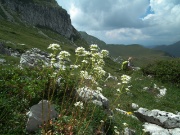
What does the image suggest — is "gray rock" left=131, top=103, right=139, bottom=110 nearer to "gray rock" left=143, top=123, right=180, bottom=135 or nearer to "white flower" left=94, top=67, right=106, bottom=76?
"gray rock" left=143, top=123, right=180, bottom=135

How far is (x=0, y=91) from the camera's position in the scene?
1039 centimetres

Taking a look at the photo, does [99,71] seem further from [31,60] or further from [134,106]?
[31,60]

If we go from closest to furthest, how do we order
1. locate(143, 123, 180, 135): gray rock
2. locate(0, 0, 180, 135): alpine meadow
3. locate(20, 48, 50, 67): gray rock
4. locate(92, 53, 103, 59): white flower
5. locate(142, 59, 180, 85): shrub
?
1. locate(92, 53, 103, 59): white flower
2. locate(0, 0, 180, 135): alpine meadow
3. locate(143, 123, 180, 135): gray rock
4. locate(20, 48, 50, 67): gray rock
5. locate(142, 59, 180, 85): shrub

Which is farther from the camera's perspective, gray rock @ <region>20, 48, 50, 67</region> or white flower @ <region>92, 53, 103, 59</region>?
gray rock @ <region>20, 48, 50, 67</region>

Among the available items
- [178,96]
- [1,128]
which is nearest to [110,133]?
[1,128]

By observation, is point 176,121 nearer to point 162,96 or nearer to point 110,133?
point 110,133

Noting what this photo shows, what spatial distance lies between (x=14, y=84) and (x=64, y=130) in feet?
11.1

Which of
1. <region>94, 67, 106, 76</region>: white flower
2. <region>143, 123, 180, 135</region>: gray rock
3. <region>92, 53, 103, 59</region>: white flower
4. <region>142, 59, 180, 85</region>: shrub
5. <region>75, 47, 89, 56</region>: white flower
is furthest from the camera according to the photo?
<region>142, 59, 180, 85</region>: shrub

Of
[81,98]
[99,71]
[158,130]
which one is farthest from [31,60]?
[99,71]

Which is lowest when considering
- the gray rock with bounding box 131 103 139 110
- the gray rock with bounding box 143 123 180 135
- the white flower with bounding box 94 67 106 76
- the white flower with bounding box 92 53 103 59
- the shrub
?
the gray rock with bounding box 131 103 139 110

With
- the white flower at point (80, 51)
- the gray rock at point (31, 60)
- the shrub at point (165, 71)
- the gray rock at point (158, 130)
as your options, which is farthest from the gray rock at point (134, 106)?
the white flower at point (80, 51)

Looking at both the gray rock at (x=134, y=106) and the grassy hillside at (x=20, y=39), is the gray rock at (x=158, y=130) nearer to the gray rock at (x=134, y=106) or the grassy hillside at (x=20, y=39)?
the gray rock at (x=134, y=106)

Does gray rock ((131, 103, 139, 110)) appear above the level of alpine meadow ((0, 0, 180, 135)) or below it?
below

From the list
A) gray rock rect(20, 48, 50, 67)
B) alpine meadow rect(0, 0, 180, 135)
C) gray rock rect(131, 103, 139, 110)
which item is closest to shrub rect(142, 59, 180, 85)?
alpine meadow rect(0, 0, 180, 135)
